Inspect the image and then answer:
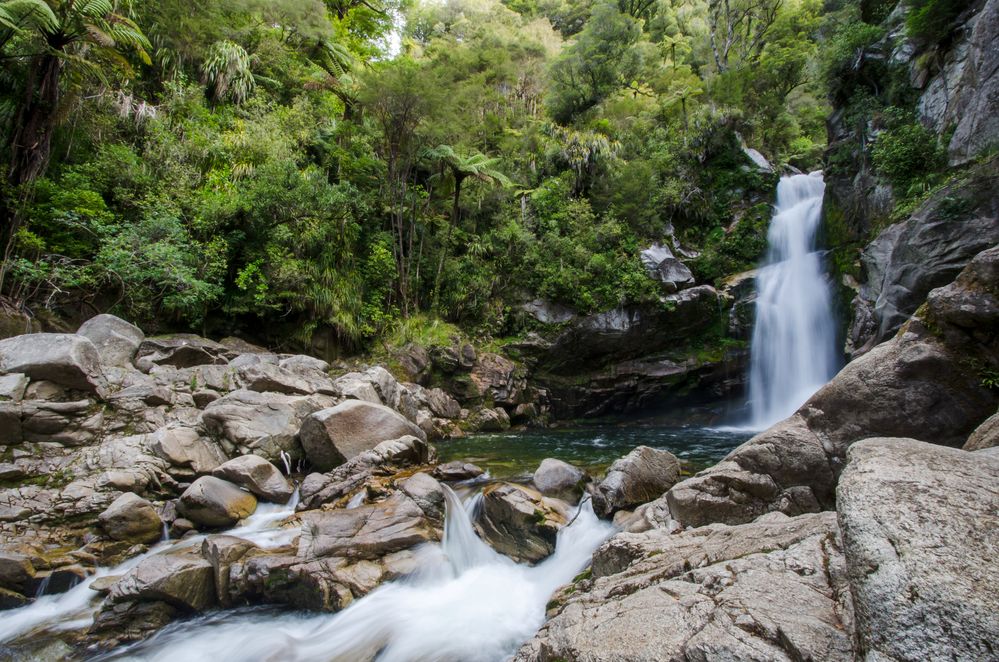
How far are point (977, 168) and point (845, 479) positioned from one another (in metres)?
10.7

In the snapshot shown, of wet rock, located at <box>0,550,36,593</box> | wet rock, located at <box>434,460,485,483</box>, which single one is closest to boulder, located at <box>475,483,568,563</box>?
wet rock, located at <box>434,460,485,483</box>

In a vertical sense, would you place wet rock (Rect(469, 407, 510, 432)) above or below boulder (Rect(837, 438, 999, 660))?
below

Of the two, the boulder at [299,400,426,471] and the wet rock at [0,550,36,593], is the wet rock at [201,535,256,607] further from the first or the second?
the boulder at [299,400,426,471]

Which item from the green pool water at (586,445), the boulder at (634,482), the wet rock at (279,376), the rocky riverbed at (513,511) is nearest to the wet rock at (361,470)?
the rocky riverbed at (513,511)

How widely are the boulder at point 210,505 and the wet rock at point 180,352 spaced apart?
4552 mm

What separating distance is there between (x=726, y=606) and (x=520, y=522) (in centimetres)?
401

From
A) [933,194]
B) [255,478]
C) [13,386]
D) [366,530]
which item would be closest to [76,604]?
[255,478]

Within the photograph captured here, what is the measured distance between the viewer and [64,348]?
7.73 m

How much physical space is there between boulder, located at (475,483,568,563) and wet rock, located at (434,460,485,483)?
1.20 m

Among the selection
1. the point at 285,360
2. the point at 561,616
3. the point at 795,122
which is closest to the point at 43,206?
the point at 285,360

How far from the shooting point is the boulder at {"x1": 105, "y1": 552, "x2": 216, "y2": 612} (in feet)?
15.9

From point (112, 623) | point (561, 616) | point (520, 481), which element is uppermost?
point (561, 616)

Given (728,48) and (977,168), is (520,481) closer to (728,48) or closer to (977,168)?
(977,168)

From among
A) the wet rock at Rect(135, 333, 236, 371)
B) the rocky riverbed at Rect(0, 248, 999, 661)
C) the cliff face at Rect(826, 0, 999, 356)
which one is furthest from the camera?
the wet rock at Rect(135, 333, 236, 371)
